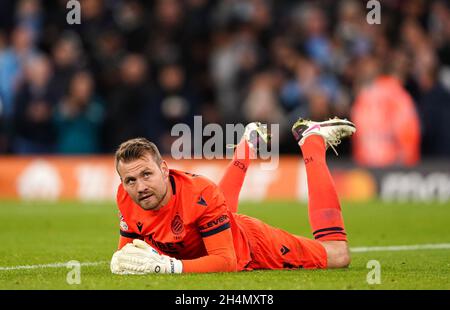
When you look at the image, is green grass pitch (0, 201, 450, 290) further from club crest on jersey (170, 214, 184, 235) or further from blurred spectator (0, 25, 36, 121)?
blurred spectator (0, 25, 36, 121)

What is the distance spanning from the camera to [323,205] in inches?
385

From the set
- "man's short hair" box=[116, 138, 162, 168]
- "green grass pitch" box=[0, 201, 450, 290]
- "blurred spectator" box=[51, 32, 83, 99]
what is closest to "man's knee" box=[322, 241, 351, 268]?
"green grass pitch" box=[0, 201, 450, 290]

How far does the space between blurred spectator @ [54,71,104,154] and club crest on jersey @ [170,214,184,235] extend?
11.9 metres

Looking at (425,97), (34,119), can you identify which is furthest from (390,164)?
(34,119)

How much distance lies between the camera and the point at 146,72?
21.6 meters

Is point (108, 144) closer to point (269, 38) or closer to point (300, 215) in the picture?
point (269, 38)

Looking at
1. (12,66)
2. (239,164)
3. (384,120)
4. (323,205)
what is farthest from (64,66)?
(323,205)

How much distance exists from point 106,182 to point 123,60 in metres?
2.87

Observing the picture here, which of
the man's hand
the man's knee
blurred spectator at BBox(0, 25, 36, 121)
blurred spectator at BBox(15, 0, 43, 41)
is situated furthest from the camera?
blurred spectator at BBox(15, 0, 43, 41)

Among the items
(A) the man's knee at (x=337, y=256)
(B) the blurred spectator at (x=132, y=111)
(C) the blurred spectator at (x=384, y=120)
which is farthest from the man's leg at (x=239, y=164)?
(B) the blurred spectator at (x=132, y=111)

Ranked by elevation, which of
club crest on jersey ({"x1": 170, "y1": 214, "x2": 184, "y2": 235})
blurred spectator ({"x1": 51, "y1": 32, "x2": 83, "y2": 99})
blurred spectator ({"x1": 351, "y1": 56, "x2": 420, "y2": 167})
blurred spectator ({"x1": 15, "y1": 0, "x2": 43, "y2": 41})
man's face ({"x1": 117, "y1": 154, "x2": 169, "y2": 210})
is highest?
blurred spectator ({"x1": 15, "y1": 0, "x2": 43, "y2": 41})

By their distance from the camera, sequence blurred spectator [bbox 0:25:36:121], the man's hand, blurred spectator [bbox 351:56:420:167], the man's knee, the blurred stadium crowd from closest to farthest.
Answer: the man's hand → the man's knee → blurred spectator [bbox 351:56:420:167] → the blurred stadium crowd → blurred spectator [bbox 0:25:36:121]

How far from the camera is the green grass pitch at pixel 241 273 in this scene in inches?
324

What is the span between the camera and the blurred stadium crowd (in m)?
20.5
